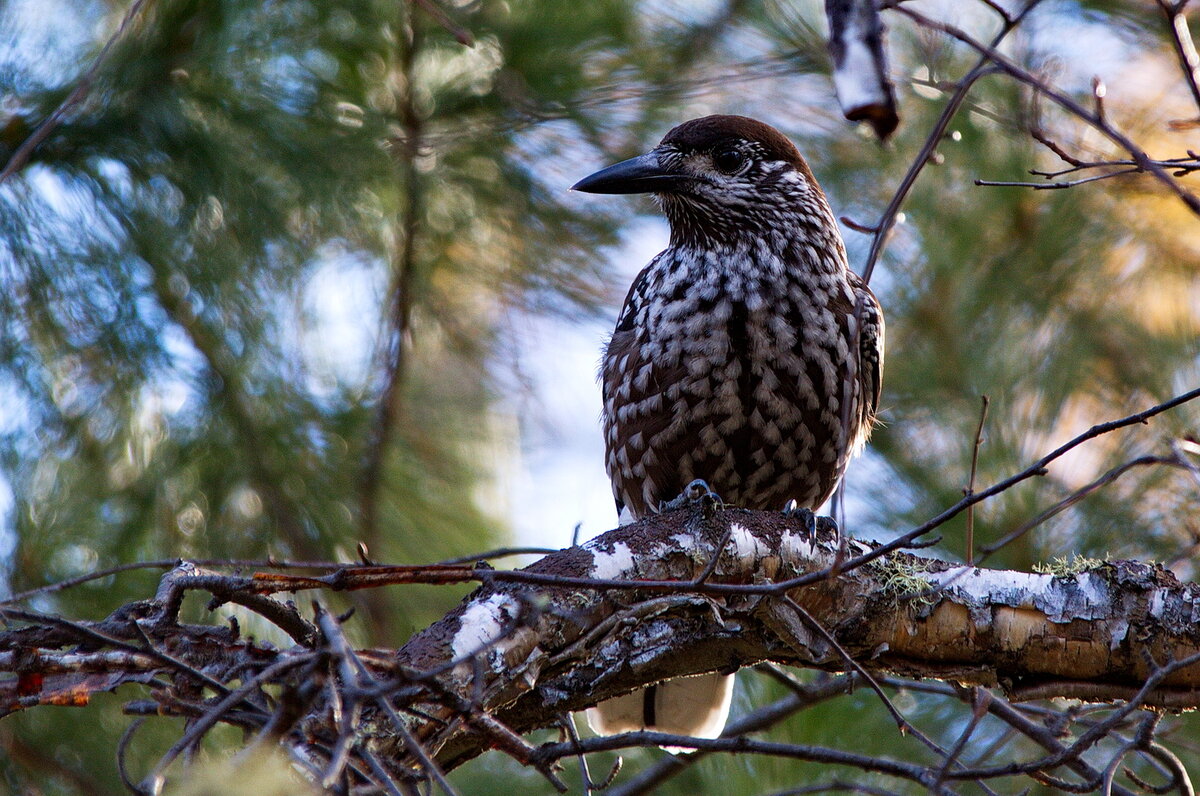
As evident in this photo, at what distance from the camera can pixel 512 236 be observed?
397 cm

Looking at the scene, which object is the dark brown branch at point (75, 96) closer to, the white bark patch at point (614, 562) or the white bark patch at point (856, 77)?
the white bark patch at point (614, 562)

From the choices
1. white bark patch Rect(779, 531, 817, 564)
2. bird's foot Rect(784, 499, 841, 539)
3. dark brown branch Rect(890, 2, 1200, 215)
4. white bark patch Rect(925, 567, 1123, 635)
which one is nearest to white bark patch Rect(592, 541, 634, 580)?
white bark patch Rect(779, 531, 817, 564)

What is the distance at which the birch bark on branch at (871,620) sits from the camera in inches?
98.1

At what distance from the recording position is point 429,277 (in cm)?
383

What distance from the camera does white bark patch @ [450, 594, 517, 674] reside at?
6.64ft

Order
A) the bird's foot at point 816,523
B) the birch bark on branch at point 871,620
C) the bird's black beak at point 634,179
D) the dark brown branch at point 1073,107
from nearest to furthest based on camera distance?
the dark brown branch at point 1073,107 < the birch bark on branch at point 871,620 < the bird's foot at point 816,523 < the bird's black beak at point 634,179

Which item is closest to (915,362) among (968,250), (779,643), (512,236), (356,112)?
(968,250)

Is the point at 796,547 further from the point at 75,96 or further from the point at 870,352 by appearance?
the point at 75,96

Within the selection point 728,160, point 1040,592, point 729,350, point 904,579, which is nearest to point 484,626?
point 904,579

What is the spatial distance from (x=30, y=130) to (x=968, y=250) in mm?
2910

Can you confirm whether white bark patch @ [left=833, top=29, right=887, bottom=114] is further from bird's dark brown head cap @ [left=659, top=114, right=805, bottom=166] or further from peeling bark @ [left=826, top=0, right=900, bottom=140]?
bird's dark brown head cap @ [left=659, top=114, right=805, bottom=166]

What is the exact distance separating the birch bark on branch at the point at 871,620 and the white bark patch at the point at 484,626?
229 mm

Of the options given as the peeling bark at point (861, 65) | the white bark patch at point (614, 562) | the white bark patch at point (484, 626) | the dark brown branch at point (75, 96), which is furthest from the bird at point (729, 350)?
the peeling bark at point (861, 65)

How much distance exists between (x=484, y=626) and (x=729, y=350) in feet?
4.58
